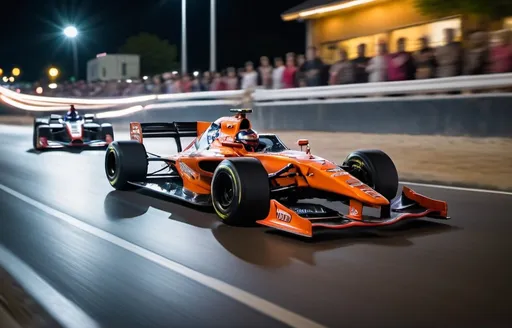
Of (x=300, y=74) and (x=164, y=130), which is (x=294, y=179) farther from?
(x=300, y=74)

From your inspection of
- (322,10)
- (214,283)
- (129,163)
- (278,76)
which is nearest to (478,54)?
(278,76)

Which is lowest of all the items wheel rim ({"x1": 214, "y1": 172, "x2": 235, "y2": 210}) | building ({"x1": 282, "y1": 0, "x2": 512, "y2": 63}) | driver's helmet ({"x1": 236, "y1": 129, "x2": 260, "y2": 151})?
wheel rim ({"x1": 214, "y1": 172, "x2": 235, "y2": 210})

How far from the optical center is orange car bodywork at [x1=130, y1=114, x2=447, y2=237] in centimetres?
611

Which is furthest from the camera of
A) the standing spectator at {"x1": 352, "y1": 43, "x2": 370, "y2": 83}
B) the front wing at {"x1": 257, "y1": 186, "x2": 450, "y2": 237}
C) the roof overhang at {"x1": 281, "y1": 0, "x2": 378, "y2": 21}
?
the roof overhang at {"x1": 281, "y1": 0, "x2": 378, "y2": 21}

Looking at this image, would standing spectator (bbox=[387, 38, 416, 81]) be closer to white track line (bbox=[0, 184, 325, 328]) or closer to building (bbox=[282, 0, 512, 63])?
building (bbox=[282, 0, 512, 63])

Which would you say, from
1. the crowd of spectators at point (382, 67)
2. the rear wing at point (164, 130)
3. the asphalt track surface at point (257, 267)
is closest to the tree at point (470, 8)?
the crowd of spectators at point (382, 67)

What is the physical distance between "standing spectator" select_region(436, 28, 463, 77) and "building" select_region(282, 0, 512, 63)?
283 inches

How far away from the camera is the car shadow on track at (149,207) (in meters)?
7.23

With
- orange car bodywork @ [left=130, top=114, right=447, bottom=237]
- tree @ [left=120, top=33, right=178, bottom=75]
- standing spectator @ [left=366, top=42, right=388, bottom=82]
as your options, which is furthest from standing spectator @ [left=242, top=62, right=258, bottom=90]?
tree @ [left=120, top=33, right=178, bottom=75]

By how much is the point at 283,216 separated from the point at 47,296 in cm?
228

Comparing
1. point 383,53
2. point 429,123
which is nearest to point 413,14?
point 383,53

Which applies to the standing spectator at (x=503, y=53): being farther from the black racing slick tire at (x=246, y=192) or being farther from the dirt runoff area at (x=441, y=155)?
the black racing slick tire at (x=246, y=192)

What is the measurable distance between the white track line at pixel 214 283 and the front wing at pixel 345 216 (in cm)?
114

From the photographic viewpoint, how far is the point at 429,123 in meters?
12.4
